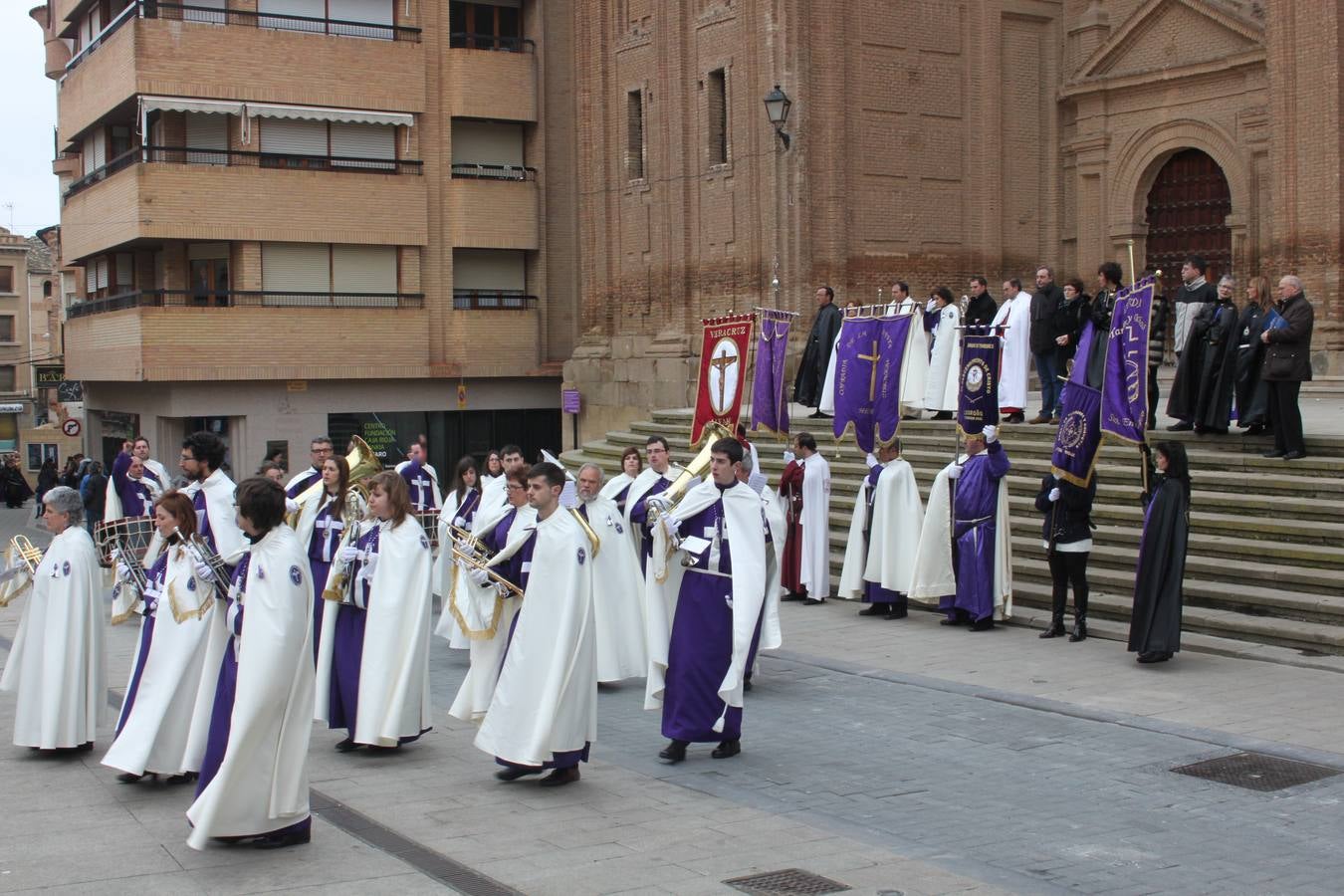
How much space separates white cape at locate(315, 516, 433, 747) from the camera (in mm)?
9586

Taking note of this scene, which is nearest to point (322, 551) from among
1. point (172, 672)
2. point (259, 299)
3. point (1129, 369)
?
point (172, 672)

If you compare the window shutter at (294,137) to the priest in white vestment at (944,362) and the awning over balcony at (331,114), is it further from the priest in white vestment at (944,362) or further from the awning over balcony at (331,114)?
the priest in white vestment at (944,362)

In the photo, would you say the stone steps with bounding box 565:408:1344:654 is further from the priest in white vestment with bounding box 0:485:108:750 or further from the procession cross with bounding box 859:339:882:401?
the priest in white vestment with bounding box 0:485:108:750

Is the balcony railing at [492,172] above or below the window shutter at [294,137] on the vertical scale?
below

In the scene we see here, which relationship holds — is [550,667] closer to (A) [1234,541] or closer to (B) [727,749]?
(B) [727,749]

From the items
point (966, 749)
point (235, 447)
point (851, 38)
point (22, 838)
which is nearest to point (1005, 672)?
point (966, 749)

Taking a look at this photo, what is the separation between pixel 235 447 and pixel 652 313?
9.39m

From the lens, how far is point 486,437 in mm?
35719

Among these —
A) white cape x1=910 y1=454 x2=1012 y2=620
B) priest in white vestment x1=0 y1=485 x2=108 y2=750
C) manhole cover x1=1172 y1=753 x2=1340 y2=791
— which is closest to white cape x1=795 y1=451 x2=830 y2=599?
white cape x1=910 y1=454 x2=1012 y2=620

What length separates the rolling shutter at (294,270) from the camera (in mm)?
32312

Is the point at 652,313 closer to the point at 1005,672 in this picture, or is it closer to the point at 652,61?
the point at 652,61

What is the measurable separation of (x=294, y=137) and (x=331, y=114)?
92 centimetres

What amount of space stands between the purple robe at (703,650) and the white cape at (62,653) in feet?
11.9

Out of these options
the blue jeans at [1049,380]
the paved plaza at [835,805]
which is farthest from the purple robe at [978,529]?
the blue jeans at [1049,380]
